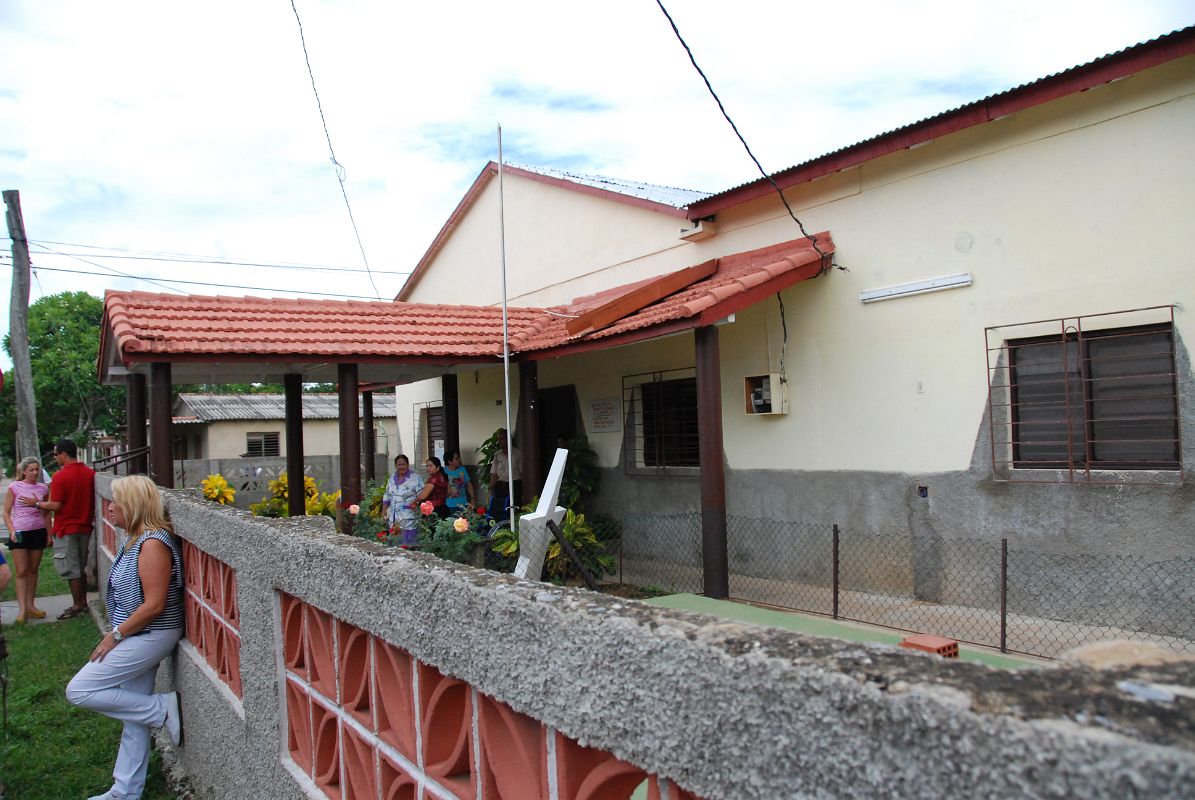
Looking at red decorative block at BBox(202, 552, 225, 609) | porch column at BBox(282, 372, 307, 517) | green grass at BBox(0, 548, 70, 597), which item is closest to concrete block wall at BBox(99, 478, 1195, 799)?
red decorative block at BBox(202, 552, 225, 609)

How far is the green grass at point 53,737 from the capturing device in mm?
4730

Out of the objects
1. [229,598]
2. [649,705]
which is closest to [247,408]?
[229,598]

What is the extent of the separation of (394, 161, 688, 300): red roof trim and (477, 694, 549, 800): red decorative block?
8.38m

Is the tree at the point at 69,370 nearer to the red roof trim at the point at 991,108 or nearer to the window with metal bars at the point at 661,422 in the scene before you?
the window with metal bars at the point at 661,422

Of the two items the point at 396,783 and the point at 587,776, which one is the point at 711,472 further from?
the point at 587,776

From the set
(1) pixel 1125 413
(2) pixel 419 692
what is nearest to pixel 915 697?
(2) pixel 419 692

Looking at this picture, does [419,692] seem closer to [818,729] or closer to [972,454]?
[818,729]

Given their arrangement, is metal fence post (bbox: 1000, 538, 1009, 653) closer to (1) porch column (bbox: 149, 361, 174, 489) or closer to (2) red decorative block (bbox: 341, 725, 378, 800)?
(2) red decorative block (bbox: 341, 725, 378, 800)

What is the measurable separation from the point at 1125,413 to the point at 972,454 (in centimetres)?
115

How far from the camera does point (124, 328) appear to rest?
7.94 metres

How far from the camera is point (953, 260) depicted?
685 cm

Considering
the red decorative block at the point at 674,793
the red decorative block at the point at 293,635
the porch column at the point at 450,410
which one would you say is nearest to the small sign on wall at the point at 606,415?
the porch column at the point at 450,410

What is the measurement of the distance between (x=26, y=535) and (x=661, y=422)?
6.93m

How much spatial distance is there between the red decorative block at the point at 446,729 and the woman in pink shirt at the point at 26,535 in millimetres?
8562
